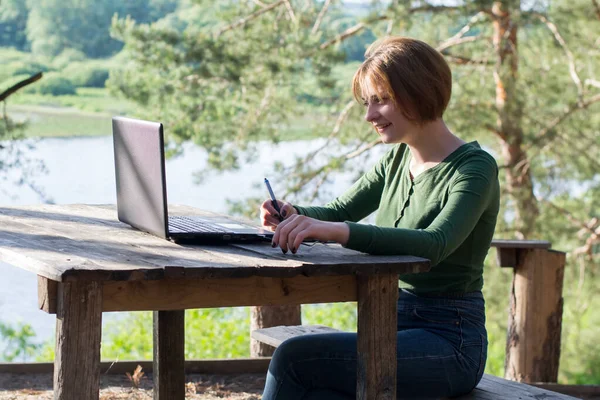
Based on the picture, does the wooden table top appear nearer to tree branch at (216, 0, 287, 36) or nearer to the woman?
the woman

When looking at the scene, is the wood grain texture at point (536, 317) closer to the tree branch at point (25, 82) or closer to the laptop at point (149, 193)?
the laptop at point (149, 193)

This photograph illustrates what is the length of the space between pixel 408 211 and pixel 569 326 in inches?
404

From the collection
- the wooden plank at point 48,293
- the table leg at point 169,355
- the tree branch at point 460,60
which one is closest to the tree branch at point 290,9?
the tree branch at point 460,60

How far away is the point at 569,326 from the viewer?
12164 mm

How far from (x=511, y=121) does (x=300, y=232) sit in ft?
24.3

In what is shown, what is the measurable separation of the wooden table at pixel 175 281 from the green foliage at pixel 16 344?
631cm

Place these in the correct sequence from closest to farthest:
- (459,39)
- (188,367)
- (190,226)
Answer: (190,226) < (188,367) < (459,39)

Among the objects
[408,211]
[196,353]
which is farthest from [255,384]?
[196,353]

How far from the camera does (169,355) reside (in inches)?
125

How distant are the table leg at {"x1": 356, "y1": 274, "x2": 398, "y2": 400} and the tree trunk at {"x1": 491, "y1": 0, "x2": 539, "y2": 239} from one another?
6859 mm

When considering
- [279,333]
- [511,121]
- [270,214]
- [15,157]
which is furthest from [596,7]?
[270,214]

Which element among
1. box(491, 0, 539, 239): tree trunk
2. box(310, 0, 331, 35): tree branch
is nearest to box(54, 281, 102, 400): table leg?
box(491, 0, 539, 239): tree trunk

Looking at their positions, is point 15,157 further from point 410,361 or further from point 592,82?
point 592,82

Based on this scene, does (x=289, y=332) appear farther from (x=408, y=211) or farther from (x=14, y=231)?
(x=14, y=231)
